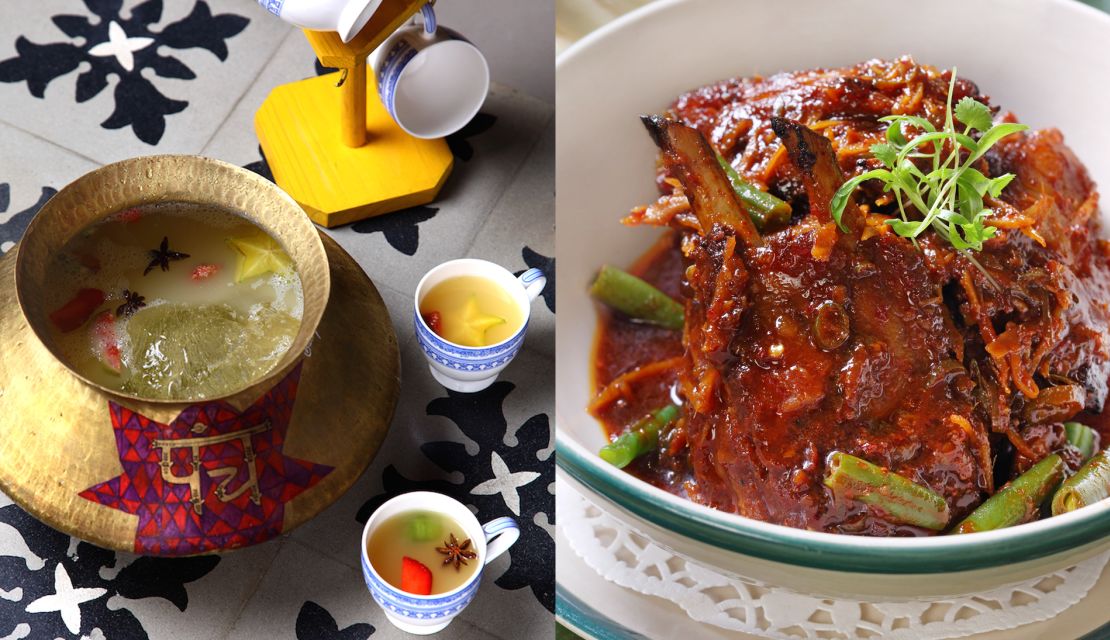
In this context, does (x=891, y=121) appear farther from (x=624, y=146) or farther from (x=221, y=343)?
(x=221, y=343)

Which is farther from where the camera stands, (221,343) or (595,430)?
(595,430)

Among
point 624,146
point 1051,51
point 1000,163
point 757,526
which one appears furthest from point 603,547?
point 1051,51

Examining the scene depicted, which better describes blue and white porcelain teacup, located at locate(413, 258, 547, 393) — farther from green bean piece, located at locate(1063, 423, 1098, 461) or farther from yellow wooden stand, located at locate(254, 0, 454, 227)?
green bean piece, located at locate(1063, 423, 1098, 461)

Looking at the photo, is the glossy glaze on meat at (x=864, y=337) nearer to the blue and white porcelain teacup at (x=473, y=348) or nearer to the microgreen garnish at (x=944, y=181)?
the microgreen garnish at (x=944, y=181)

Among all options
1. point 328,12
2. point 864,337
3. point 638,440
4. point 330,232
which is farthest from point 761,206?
point 330,232

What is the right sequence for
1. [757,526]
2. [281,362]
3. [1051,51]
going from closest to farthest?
[757,526], [281,362], [1051,51]

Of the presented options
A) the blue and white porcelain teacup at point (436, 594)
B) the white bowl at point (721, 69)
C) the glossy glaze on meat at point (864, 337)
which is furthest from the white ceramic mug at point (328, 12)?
the blue and white porcelain teacup at point (436, 594)

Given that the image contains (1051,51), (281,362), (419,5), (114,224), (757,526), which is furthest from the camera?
(1051,51)
